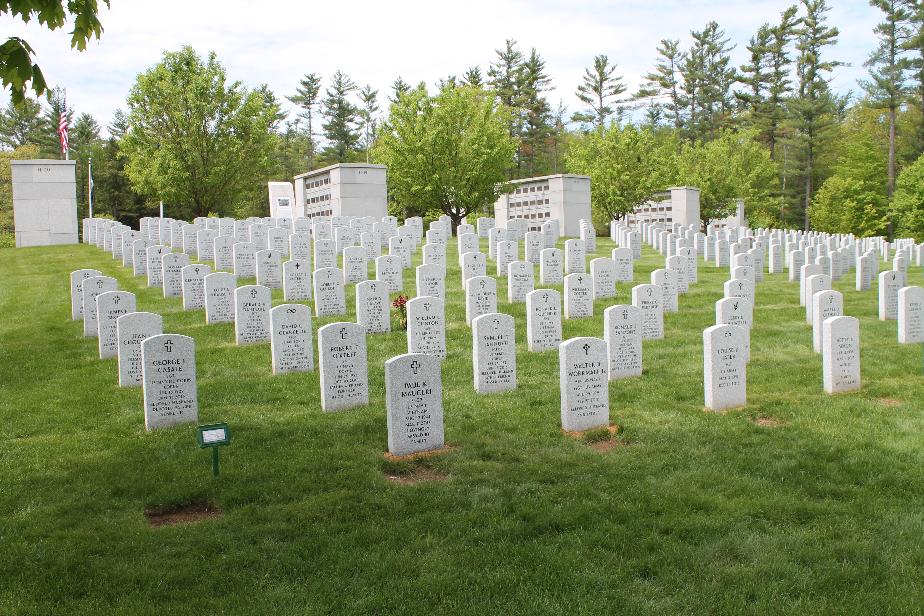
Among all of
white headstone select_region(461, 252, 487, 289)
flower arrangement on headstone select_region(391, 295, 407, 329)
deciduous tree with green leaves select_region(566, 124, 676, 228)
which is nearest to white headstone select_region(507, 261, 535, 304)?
white headstone select_region(461, 252, 487, 289)

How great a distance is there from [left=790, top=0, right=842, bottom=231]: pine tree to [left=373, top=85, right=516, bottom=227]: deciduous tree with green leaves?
102ft

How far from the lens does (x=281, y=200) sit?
1623 inches

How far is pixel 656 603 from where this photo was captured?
4.64 meters

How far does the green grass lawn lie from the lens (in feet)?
15.7

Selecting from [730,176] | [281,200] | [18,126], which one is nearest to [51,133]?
[18,126]

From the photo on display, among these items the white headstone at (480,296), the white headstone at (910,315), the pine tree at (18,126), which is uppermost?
the pine tree at (18,126)

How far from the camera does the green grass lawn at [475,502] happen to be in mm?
4781

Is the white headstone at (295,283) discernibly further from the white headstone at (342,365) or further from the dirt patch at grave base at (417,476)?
the dirt patch at grave base at (417,476)

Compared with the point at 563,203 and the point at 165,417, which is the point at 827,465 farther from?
the point at 563,203

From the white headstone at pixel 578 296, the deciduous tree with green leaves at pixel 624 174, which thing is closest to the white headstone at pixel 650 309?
the white headstone at pixel 578 296

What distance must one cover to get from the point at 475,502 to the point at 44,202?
95.0 feet

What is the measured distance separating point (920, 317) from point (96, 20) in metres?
12.7

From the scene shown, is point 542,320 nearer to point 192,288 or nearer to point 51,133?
point 192,288

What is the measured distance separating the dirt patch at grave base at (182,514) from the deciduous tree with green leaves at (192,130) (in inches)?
1029
